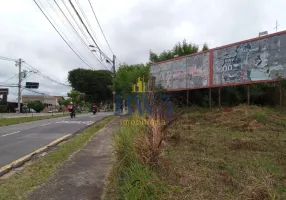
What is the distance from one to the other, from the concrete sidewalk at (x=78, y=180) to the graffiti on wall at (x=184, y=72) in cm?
1263

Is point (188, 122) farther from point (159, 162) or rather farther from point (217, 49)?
point (159, 162)

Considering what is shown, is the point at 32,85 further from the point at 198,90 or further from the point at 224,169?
the point at 224,169

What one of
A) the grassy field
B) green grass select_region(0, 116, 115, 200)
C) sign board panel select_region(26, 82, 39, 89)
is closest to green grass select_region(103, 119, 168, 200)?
the grassy field

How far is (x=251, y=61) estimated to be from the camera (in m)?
16.9

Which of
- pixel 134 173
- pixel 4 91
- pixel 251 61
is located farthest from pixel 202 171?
pixel 4 91

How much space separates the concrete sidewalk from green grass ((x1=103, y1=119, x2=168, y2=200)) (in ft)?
0.90

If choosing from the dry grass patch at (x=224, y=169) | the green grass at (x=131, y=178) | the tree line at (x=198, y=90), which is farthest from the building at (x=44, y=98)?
the green grass at (x=131, y=178)

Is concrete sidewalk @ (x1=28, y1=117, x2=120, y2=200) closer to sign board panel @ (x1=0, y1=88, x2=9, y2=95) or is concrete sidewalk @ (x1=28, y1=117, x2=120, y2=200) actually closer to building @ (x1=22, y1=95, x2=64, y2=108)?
sign board panel @ (x1=0, y1=88, x2=9, y2=95)

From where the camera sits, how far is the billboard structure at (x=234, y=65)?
15.7 m

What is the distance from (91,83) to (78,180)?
6824 cm

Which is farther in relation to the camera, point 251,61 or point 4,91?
point 4,91

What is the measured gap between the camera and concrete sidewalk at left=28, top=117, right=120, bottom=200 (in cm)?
508

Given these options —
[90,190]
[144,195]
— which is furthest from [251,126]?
[144,195]

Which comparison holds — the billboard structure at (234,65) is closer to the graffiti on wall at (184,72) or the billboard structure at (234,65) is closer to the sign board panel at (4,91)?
the graffiti on wall at (184,72)
